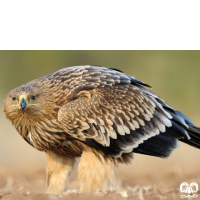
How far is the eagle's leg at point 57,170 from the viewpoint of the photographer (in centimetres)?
Result: 570

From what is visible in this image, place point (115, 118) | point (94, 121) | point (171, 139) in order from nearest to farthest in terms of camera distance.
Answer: point (94, 121) → point (115, 118) → point (171, 139)

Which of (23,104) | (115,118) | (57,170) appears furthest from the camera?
(57,170)

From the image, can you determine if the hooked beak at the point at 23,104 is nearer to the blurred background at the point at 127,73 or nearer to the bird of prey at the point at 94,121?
the bird of prey at the point at 94,121

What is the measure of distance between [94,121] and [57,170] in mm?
1073

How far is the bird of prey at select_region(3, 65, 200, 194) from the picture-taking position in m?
5.16

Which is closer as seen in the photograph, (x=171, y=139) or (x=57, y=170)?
(x=171, y=139)

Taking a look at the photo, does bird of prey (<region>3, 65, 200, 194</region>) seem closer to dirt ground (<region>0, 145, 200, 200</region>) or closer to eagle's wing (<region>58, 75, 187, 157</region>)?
eagle's wing (<region>58, 75, 187, 157</region>)

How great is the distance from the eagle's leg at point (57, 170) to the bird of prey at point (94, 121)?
15 mm

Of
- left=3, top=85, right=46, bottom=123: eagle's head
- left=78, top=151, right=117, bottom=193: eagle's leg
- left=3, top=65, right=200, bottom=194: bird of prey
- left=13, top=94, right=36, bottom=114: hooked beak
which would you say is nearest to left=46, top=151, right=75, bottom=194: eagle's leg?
left=3, top=65, right=200, bottom=194: bird of prey

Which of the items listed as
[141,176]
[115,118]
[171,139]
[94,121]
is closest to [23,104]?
[94,121]

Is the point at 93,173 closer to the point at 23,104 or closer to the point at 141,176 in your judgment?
the point at 23,104

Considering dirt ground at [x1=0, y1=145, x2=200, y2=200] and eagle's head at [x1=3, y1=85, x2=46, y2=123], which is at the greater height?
eagle's head at [x1=3, y1=85, x2=46, y2=123]

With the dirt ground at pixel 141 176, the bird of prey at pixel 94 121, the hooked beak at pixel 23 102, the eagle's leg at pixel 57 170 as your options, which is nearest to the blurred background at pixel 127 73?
the dirt ground at pixel 141 176

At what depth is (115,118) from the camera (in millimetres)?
5336
